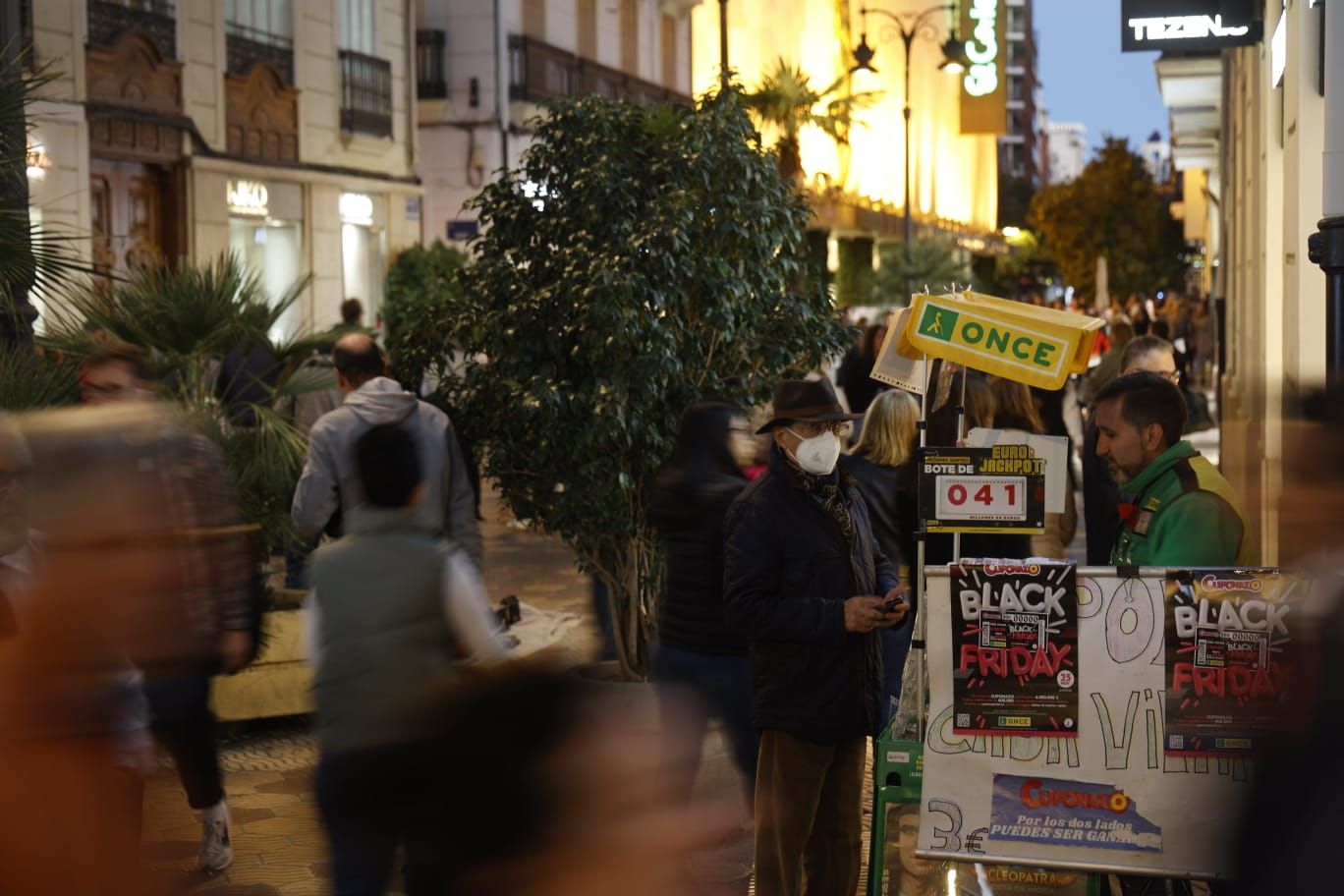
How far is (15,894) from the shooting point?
330 cm

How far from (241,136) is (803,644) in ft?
65.5

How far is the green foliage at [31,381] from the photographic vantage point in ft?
23.6

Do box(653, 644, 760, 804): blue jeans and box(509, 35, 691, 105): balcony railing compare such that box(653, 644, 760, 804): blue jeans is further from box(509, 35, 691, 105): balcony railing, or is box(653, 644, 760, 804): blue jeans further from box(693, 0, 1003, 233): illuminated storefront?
box(693, 0, 1003, 233): illuminated storefront

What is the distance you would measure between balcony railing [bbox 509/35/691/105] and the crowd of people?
23708 millimetres

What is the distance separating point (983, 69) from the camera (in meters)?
59.5

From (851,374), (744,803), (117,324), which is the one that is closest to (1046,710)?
(744,803)

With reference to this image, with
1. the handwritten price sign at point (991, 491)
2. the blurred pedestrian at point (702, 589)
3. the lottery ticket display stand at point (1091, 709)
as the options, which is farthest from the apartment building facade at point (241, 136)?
the lottery ticket display stand at point (1091, 709)

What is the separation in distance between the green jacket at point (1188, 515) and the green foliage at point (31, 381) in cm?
450

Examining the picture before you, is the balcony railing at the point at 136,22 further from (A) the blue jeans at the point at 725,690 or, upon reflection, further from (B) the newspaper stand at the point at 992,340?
(B) the newspaper stand at the point at 992,340

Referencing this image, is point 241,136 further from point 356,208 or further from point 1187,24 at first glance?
point 1187,24

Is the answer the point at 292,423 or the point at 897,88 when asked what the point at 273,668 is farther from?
the point at 897,88

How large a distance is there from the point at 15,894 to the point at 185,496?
213 cm

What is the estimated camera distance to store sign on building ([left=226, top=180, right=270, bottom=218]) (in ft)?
77.4

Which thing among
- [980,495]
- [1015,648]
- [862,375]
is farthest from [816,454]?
[862,375]
